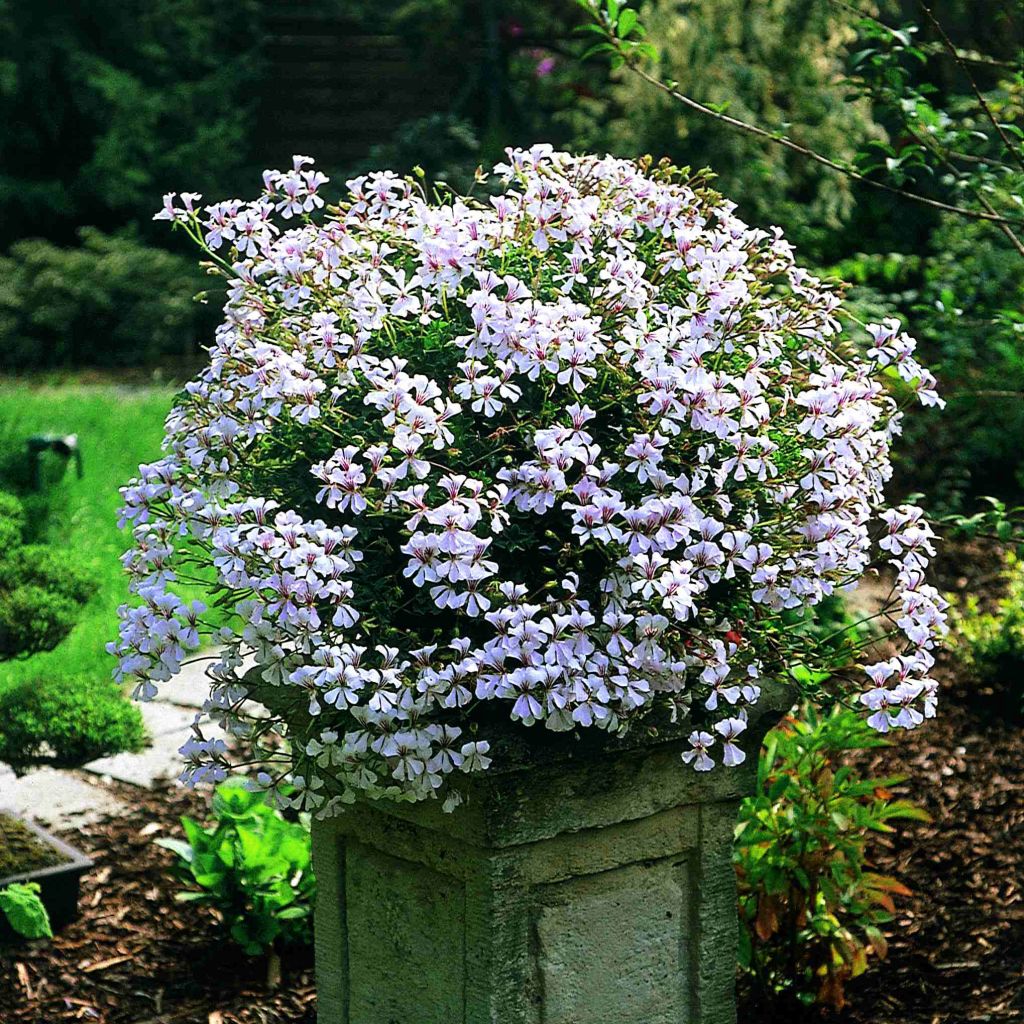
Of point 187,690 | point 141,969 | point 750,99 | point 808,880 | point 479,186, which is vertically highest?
point 750,99

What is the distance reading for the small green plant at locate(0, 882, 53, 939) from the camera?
10.1 feet

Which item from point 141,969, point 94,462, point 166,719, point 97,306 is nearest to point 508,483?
point 141,969

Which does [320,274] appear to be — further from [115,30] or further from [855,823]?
[115,30]

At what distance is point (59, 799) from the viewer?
410cm

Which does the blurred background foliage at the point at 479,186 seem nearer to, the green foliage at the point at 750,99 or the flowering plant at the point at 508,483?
the green foliage at the point at 750,99

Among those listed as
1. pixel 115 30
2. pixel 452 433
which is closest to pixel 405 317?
pixel 452 433

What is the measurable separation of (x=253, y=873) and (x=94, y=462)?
3863mm

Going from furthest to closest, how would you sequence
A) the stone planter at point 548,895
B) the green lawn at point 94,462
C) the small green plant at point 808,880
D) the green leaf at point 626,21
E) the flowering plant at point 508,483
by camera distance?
the green lawn at point 94,462 → the small green plant at point 808,880 → the green leaf at point 626,21 → the stone planter at point 548,895 → the flowering plant at point 508,483

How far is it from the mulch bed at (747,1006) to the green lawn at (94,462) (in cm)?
80

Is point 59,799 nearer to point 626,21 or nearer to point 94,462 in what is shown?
point 626,21

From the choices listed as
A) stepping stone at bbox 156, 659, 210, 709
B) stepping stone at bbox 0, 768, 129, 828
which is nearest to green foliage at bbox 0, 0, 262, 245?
stepping stone at bbox 156, 659, 210, 709

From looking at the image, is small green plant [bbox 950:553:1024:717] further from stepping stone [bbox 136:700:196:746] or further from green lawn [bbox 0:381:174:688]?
green lawn [bbox 0:381:174:688]

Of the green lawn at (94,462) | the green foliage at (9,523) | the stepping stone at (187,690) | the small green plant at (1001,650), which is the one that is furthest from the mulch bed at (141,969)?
the small green plant at (1001,650)

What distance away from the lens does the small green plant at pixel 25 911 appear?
308 cm
